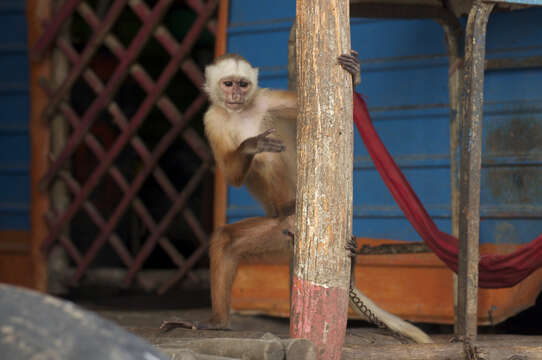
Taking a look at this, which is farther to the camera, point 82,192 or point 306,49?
point 82,192

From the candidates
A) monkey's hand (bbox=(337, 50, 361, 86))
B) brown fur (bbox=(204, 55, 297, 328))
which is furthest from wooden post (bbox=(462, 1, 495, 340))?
brown fur (bbox=(204, 55, 297, 328))

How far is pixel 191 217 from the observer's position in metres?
3.74

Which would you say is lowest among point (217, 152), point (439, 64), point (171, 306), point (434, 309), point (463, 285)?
point (171, 306)

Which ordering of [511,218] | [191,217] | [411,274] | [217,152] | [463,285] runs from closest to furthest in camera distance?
[463,285]
[217,152]
[511,218]
[411,274]
[191,217]

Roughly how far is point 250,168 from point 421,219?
0.59 meters

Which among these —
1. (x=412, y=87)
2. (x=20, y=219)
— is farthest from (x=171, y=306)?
(x=412, y=87)

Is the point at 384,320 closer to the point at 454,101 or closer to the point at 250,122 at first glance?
the point at 250,122

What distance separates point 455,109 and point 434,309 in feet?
2.71

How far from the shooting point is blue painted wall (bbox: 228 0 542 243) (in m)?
2.73

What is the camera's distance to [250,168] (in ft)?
7.74

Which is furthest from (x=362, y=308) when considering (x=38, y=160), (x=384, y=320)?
(x=38, y=160)

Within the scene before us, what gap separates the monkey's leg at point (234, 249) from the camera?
236cm

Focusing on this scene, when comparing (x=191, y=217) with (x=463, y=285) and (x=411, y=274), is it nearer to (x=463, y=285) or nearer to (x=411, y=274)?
(x=411, y=274)

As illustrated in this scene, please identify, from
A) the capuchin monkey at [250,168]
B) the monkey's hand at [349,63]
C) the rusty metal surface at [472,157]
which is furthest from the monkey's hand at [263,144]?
the rusty metal surface at [472,157]
